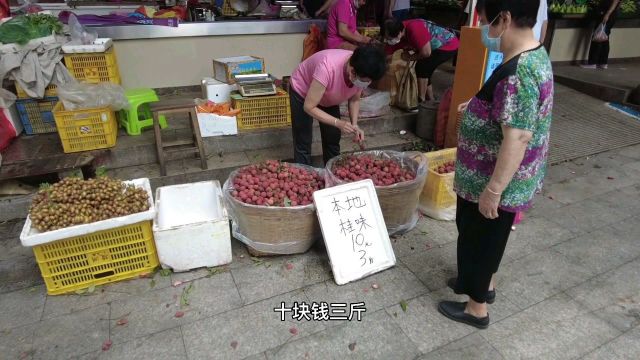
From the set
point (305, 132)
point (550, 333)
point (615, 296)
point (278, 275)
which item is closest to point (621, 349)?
point (550, 333)

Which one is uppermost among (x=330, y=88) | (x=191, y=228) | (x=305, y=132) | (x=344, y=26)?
(x=344, y=26)

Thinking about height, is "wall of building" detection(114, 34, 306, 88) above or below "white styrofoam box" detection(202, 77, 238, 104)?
above

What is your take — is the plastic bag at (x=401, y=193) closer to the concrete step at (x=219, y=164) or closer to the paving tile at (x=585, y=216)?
the concrete step at (x=219, y=164)

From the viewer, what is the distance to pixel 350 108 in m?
3.77

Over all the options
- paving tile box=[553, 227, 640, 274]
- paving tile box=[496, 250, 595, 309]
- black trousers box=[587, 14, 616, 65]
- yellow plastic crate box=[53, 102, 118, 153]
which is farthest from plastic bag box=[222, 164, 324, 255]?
black trousers box=[587, 14, 616, 65]

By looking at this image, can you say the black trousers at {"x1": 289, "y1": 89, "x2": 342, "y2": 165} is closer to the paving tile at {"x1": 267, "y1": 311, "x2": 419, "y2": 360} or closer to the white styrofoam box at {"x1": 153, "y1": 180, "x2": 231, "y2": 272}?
the white styrofoam box at {"x1": 153, "y1": 180, "x2": 231, "y2": 272}

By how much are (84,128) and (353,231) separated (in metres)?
3.01

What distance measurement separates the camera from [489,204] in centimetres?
207

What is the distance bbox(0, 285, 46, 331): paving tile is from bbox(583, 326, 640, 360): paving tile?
3543mm

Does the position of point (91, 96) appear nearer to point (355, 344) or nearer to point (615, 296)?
point (355, 344)

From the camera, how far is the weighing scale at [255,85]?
186 inches

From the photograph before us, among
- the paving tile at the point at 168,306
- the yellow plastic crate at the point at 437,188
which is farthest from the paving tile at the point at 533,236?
the paving tile at the point at 168,306

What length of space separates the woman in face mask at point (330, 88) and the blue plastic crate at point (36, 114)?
9.62 ft

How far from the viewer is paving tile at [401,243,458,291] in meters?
3.07
